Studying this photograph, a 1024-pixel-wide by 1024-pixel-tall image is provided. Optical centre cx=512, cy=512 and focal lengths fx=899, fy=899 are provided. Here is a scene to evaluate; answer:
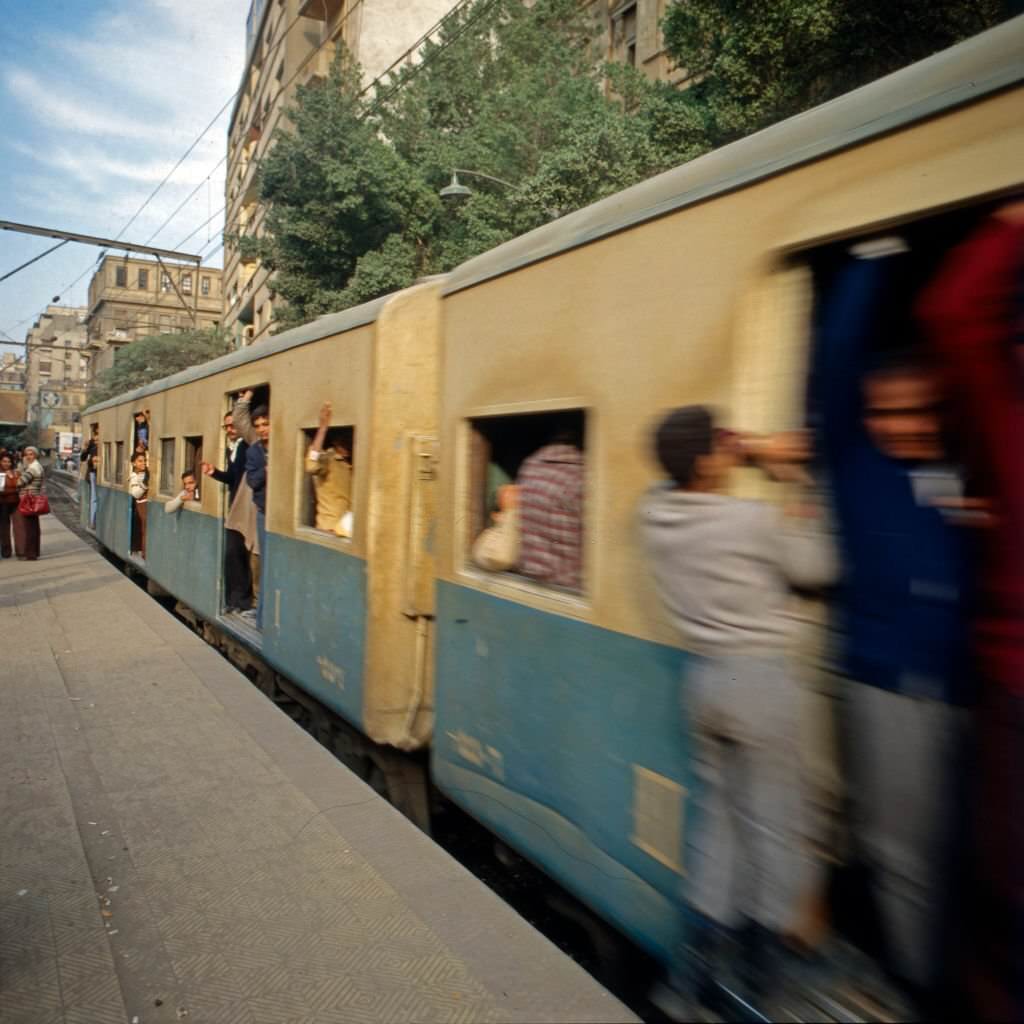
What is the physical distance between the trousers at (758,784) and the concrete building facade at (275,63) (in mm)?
22363

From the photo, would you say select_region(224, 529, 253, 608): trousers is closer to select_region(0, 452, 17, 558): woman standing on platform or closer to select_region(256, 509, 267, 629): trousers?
select_region(256, 509, 267, 629): trousers

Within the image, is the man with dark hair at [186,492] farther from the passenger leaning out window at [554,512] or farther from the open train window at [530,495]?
the passenger leaning out window at [554,512]

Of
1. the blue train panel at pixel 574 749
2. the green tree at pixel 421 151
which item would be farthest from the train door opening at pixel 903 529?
the green tree at pixel 421 151

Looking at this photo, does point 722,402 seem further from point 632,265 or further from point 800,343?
point 632,265

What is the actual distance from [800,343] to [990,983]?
1.57m

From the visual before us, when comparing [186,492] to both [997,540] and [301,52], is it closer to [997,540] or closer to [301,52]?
[997,540]

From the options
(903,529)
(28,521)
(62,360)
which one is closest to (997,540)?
(903,529)

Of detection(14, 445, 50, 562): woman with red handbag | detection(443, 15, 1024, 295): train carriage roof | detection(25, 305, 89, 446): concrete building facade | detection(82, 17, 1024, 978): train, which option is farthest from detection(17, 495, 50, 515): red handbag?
detection(25, 305, 89, 446): concrete building facade

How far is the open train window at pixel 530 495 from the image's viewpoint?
3.37 meters

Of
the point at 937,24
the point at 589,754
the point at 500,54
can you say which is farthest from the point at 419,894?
the point at 500,54

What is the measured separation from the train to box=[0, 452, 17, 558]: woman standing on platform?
10.6 m

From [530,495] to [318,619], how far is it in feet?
7.69

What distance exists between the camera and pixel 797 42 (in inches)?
452

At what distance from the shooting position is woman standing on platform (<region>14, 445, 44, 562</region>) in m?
13.8
